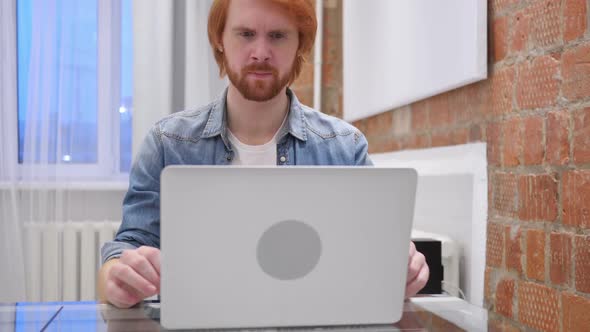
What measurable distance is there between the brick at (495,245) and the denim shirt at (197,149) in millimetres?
425

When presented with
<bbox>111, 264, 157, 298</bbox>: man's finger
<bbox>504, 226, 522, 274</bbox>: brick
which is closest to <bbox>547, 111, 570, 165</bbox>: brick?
<bbox>504, 226, 522, 274</bbox>: brick

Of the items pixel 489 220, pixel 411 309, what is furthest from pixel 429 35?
pixel 411 309

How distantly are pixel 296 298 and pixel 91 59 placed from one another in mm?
2628

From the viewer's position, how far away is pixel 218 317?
76 centimetres

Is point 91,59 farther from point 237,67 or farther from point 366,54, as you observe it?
point 237,67

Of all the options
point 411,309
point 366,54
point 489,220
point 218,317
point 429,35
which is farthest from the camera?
point 366,54

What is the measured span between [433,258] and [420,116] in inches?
23.4

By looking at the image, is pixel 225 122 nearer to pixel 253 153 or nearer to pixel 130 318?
pixel 253 153

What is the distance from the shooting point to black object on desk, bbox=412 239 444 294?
6.23 feet

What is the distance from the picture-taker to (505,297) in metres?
1.70

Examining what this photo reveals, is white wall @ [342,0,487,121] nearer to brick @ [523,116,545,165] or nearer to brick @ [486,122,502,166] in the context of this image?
brick @ [486,122,502,166]

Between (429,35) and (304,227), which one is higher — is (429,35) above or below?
above

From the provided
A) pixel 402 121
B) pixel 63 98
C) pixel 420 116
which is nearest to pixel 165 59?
pixel 63 98

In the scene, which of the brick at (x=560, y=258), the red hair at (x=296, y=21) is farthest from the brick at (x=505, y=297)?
the red hair at (x=296, y=21)
